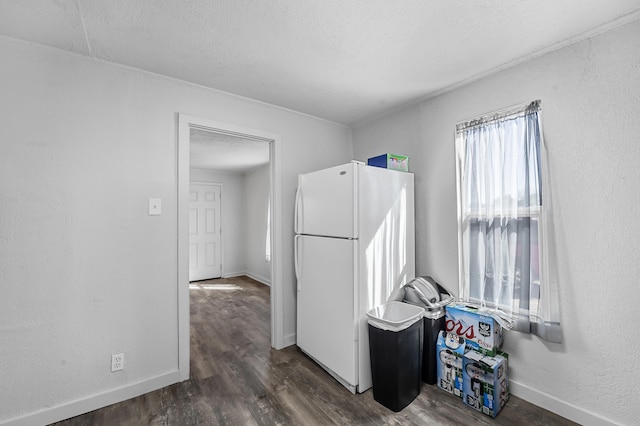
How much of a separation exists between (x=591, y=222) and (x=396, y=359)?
152 cm

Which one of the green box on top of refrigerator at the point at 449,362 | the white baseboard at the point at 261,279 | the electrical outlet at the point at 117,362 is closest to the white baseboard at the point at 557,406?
the green box on top of refrigerator at the point at 449,362

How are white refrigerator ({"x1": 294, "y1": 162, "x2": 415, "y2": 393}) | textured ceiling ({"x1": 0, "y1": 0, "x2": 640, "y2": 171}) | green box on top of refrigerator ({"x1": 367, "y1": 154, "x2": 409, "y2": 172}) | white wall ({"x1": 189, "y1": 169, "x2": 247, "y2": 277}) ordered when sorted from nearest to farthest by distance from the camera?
textured ceiling ({"x1": 0, "y1": 0, "x2": 640, "y2": 171})
white refrigerator ({"x1": 294, "y1": 162, "x2": 415, "y2": 393})
green box on top of refrigerator ({"x1": 367, "y1": 154, "x2": 409, "y2": 172})
white wall ({"x1": 189, "y1": 169, "x2": 247, "y2": 277})

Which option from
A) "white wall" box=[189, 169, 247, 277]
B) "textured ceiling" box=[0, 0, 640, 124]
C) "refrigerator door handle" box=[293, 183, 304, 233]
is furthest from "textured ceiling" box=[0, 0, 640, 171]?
"white wall" box=[189, 169, 247, 277]

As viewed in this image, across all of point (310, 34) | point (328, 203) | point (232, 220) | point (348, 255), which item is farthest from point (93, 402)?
point (232, 220)

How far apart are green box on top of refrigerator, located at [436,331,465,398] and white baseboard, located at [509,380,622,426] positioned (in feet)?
1.34

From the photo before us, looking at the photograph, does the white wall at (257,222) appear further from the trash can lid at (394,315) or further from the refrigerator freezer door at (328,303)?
the trash can lid at (394,315)

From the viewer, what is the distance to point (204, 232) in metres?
6.00

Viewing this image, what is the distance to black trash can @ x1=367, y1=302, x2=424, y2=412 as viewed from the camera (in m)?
1.88

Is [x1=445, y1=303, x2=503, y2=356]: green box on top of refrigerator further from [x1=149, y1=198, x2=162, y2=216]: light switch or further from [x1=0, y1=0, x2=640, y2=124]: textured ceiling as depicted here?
[x1=149, y1=198, x2=162, y2=216]: light switch

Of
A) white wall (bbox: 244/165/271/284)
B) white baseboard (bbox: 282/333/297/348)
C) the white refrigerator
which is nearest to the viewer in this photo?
the white refrigerator

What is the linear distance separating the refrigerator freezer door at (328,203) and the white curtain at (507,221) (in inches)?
39.3

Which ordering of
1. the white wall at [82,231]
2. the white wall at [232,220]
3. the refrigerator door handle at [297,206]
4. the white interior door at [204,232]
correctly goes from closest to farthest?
the white wall at [82,231]
the refrigerator door handle at [297,206]
the white interior door at [204,232]
the white wall at [232,220]

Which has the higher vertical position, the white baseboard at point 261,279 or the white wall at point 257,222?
the white wall at point 257,222

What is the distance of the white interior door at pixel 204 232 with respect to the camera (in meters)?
5.82
